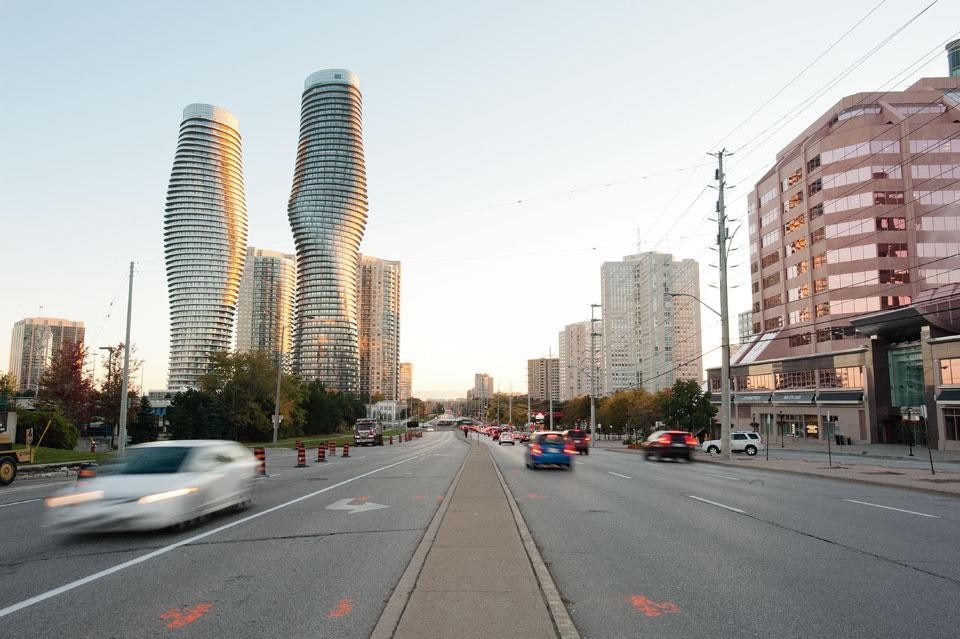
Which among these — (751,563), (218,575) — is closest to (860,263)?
(751,563)

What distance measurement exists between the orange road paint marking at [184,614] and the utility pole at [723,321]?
100 feet

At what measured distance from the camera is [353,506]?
13539 millimetres

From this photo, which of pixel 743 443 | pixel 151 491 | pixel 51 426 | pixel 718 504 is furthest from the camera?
pixel 743 443

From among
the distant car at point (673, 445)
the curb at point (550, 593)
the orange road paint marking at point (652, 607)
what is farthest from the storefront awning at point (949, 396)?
the orange road paint marking at point (652, 607)

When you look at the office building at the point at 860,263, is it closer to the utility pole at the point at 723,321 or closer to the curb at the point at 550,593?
the utility pole at the point at 723,321

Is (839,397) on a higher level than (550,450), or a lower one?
higher

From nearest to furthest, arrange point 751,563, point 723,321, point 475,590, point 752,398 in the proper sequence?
point 475,590 < point 751,563 < point 723,321 < point 752,398

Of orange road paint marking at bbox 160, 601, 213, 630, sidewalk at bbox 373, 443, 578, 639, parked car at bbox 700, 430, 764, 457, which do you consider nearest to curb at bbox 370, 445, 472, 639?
sidewalk at bbox 373, 443, 578, 639

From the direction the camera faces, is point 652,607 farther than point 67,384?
No

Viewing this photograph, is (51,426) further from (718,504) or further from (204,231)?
(204,231)

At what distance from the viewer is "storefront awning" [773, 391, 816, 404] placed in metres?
65.9

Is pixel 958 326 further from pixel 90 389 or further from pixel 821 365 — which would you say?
pixel 90 389

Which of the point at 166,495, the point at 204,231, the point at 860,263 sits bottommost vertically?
the point at 166,495

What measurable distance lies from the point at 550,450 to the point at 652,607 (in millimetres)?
19716
